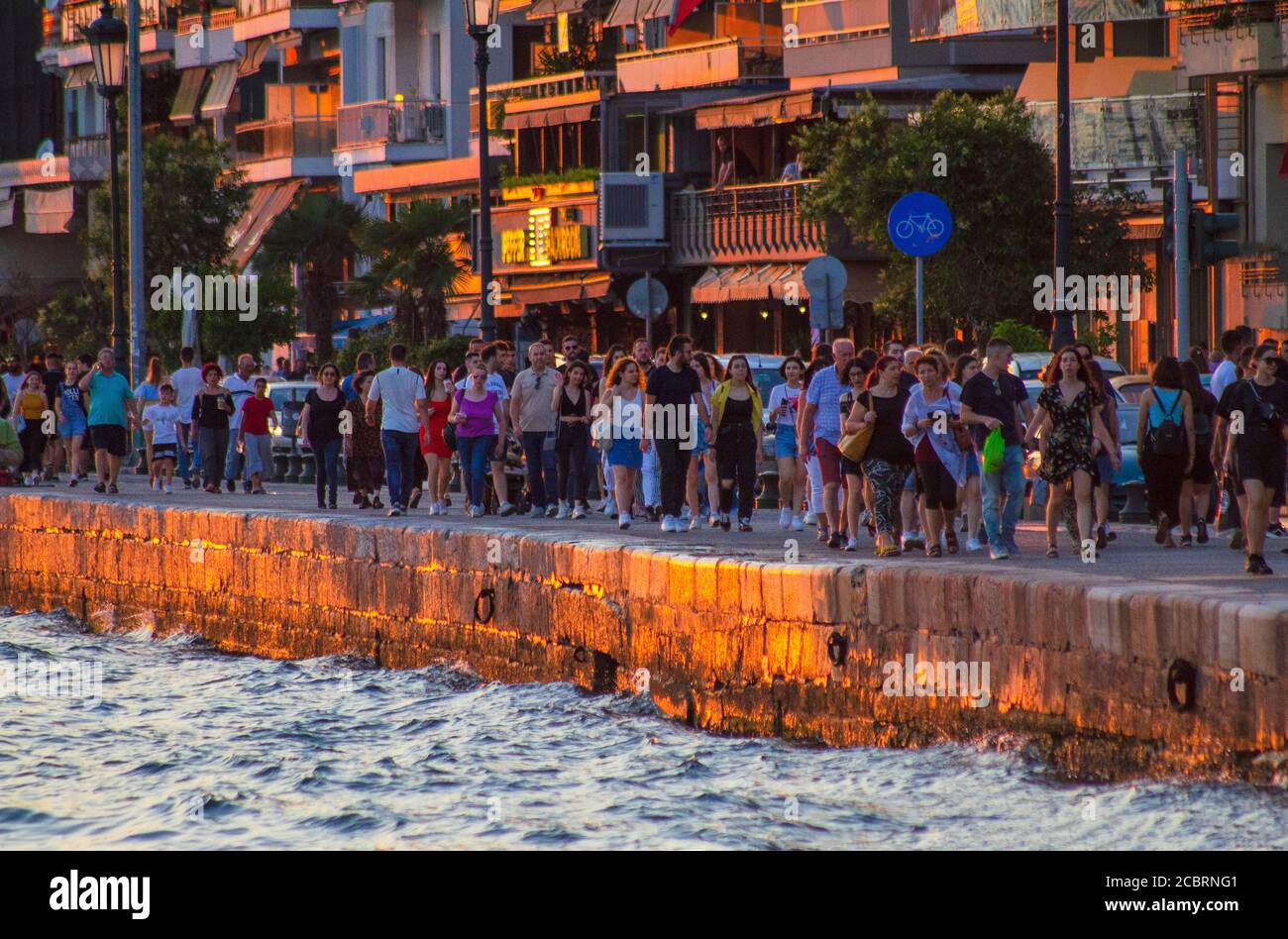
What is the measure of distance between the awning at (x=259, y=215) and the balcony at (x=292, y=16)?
3.53 m

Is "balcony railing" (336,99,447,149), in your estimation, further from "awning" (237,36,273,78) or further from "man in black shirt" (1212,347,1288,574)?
"man in black shirt" (1212,347,1288,574)

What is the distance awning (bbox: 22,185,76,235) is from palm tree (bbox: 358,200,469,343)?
2301 cm

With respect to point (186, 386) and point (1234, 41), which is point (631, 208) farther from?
point (186, 386)

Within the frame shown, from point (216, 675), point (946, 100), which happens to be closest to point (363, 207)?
point (946, 100)

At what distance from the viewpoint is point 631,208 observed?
5106 cm

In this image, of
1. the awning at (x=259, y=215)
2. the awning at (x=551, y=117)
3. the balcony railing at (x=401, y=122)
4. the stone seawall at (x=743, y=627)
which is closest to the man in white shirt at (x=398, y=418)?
the stone seawall at (x=743, y=627)

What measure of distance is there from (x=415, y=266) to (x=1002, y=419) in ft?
110

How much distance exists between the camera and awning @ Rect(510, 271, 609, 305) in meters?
52.2

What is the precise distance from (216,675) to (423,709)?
12.8 ft

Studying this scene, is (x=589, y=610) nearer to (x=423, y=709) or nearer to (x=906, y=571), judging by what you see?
(x=423, y=709)

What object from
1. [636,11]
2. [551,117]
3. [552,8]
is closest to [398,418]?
[636,11]

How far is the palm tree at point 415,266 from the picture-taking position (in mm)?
51375
